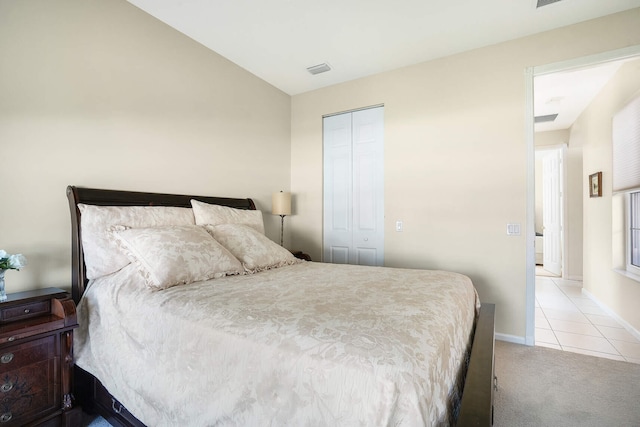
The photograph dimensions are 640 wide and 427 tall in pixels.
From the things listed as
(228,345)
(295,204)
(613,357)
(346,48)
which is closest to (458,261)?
(613,357)

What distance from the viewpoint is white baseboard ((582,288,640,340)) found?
9.85 feet

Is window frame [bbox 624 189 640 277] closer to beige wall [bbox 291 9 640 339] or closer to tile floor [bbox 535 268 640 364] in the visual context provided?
tile floor [bbox 535 268 640 364]

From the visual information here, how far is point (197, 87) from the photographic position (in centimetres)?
292

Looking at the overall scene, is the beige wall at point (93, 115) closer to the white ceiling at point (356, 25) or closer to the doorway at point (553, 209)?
the white ceiling at point (356, 25)

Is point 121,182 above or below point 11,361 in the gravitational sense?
above

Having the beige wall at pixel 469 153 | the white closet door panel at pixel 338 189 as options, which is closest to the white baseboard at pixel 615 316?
the beige wall at pixel 469 153

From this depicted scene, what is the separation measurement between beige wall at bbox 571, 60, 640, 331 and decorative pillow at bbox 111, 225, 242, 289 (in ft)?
13.0

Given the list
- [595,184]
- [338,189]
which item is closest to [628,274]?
[595,184]

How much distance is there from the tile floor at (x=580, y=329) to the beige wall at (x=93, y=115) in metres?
3.70

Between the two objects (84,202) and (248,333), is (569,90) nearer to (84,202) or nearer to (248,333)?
(248,333)

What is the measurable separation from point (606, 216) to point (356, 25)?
12.5ft

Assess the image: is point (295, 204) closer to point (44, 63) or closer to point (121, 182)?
point (121, 182)

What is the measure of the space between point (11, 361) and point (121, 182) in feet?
4.18

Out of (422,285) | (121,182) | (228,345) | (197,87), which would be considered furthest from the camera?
(197,87)
